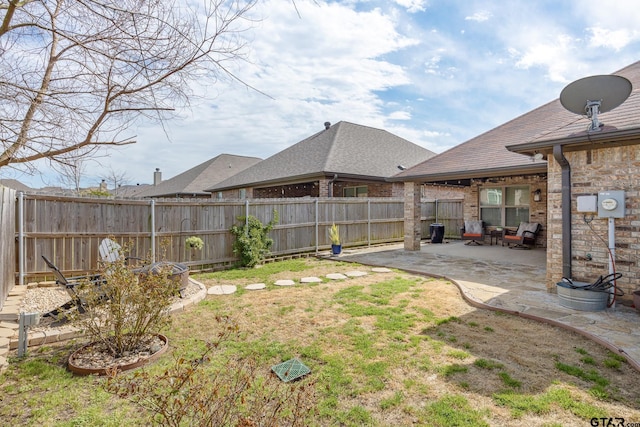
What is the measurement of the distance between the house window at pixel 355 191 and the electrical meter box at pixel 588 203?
10.4m

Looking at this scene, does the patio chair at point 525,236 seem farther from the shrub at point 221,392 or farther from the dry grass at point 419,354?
the shrub at point 221,392

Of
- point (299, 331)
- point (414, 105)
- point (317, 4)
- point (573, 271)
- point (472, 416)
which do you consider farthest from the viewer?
point (414, 105)

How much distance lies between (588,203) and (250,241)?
23.5 feet

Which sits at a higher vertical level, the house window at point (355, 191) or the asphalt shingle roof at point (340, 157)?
the asphalt shingle roof at point (340, 157)

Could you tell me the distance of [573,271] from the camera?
552 centimetres

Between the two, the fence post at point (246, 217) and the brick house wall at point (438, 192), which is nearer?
the fence post at point (246, 217)

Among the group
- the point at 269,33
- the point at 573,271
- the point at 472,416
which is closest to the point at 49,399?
the point at 472,416

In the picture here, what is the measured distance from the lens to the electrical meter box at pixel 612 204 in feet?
16.1

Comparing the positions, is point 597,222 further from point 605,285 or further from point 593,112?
point 593,112

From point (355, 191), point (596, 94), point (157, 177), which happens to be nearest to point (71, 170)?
point (596, 94)

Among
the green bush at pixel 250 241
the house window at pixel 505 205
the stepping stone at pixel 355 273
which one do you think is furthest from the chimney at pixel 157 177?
the stepping stone at pixel 355 273

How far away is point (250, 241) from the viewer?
349 inches

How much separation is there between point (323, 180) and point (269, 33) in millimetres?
9824

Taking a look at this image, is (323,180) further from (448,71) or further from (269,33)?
(269,33)
